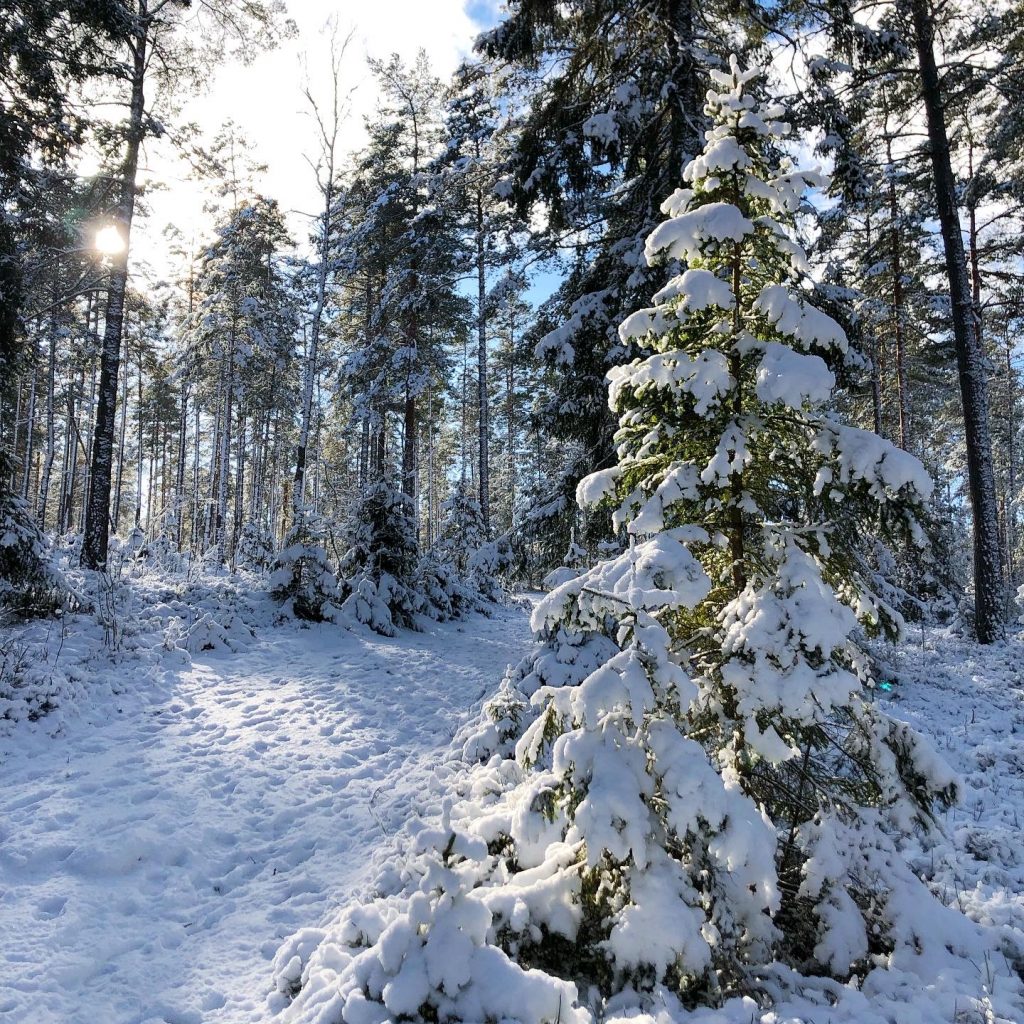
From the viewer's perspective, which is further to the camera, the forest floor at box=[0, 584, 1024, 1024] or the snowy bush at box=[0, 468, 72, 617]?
the snowy bush at box=[0, 468, 72, 617]

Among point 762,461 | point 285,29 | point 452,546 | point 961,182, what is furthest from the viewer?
point 452,546

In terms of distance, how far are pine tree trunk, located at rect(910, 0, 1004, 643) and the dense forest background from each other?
5 centimetres

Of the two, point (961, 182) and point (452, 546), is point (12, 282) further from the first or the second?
point (961, 182)

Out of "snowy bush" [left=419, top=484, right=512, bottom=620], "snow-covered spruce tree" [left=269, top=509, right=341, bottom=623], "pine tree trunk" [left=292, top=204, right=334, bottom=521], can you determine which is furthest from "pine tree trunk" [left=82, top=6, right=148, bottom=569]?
"snowy bush" [left=419, top=484, right=512, bottom=620]

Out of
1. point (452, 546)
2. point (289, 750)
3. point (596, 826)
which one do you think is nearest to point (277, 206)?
point (452, 546)

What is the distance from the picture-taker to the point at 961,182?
1499 cm

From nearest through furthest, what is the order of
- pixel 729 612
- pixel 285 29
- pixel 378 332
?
pixel 729 612
pixel 285 29
pixel 378 332

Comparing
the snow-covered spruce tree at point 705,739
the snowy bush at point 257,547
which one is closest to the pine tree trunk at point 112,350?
the snowy bush at point 257,547

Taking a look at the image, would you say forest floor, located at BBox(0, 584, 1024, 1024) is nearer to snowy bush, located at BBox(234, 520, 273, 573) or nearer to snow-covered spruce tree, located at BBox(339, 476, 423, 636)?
snow-covered spruce tree, located at BBox(339, 476, 423, 636)

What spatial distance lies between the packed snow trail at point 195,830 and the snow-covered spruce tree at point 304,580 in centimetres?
295

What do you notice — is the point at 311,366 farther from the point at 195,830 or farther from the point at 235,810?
the point at 195,830

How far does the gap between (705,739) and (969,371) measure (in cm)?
1090

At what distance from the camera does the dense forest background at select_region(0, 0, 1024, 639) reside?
8.12 meters

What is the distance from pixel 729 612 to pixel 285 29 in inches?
639
